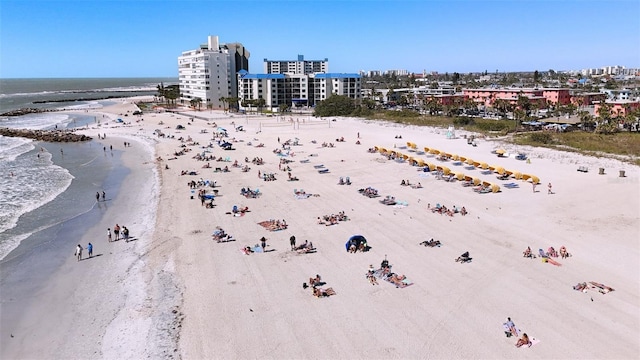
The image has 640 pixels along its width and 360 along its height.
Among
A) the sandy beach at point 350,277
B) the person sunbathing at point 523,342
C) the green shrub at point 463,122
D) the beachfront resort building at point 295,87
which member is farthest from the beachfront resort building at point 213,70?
the person sunbathing at point 523,342

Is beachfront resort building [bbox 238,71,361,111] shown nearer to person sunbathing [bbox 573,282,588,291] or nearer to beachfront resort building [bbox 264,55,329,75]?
beachfront resort building [bbox 264,55,329,75]

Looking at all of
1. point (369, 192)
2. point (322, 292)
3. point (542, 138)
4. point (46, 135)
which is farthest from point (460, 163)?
point (46, 135)

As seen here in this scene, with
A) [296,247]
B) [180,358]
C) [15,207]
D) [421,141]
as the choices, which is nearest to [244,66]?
[421,141]

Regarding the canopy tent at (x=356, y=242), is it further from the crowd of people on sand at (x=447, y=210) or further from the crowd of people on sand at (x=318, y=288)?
the crowd of people on sand at (x=447, y=210)

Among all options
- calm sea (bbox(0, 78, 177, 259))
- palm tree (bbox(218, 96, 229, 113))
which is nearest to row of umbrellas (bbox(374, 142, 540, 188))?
calm sea (bbox(0, 78, 177, 259))

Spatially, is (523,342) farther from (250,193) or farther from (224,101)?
(224,101)
